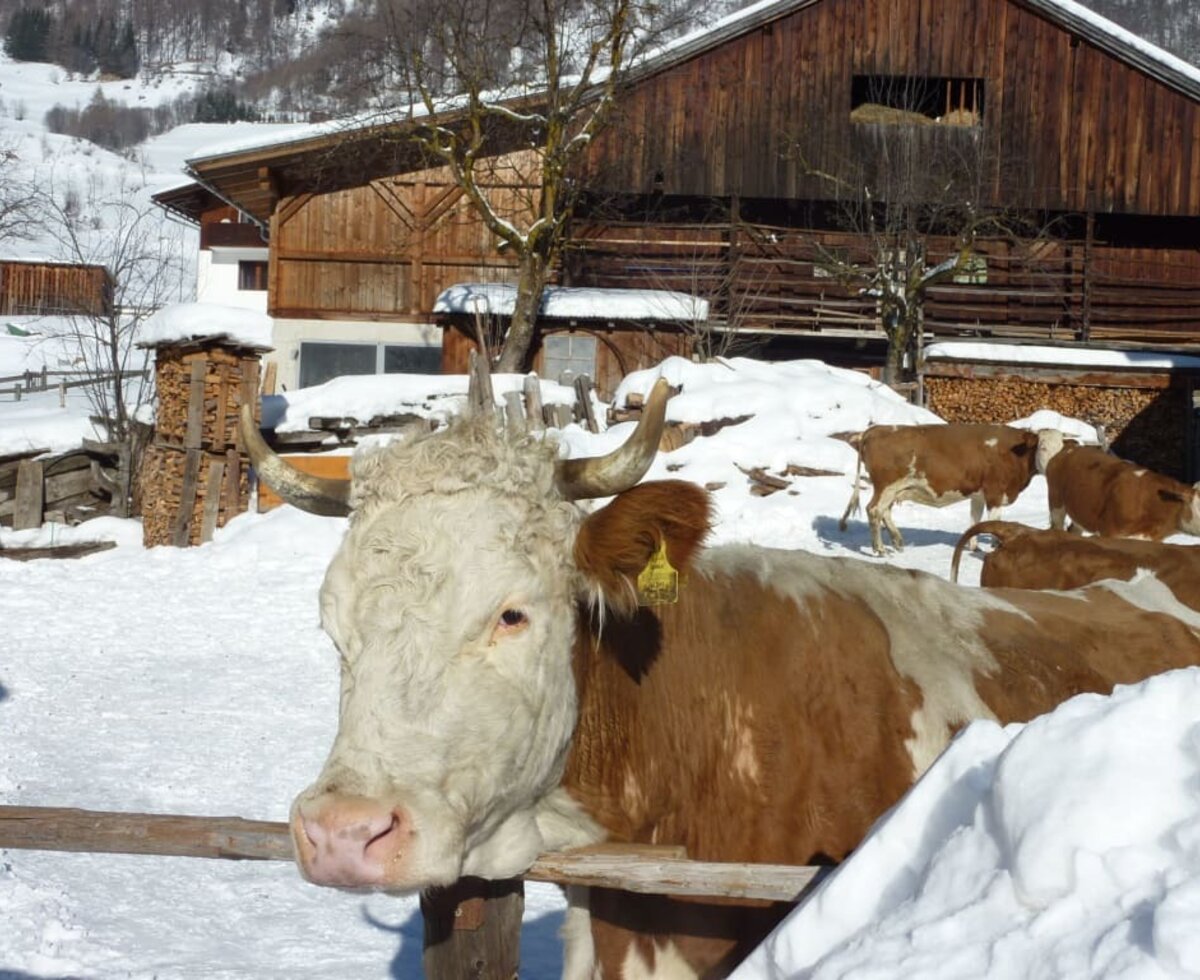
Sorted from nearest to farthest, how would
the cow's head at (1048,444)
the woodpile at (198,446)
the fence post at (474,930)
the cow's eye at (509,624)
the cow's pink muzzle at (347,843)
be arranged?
1. the cow's pink muzzle at (347,843)
2. the cow's eye at (509,624)
3. the fence post at (474,930)
4. the woodpile at (198,446)
5. the cow's head at (1048,444)

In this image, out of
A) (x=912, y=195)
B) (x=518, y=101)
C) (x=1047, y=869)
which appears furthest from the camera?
(x=912, y=195)

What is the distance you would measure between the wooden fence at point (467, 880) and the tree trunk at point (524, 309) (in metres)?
21.3

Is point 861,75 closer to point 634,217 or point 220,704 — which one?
point 634,217

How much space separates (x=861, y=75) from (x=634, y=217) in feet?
17.4

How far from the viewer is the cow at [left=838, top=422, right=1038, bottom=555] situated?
1691 cm

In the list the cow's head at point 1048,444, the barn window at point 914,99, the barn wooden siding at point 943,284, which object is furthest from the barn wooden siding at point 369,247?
the cow's head at point 1048,444

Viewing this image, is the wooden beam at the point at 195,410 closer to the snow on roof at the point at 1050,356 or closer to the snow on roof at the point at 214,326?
the snow on roof at the point at 214,326

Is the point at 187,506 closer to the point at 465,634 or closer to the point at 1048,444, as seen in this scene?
the point at 1048,444

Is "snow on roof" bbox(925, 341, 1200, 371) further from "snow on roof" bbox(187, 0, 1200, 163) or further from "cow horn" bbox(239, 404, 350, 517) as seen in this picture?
"cow horn" bbox(239, 404, 350, 517)

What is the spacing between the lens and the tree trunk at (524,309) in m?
24.4

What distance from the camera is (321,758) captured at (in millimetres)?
8867

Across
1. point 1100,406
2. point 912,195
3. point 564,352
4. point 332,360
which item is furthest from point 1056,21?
point 332,360

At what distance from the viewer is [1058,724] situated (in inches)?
79.7

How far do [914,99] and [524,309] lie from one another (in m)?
9.65
